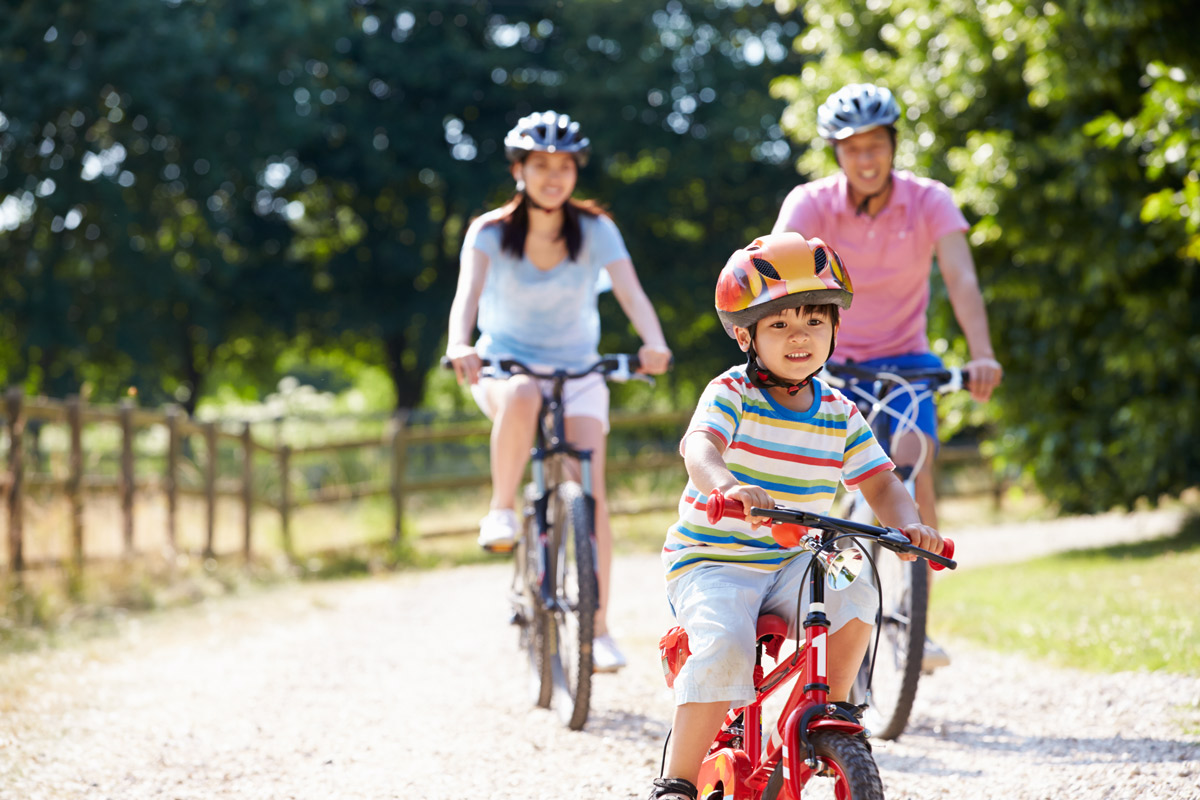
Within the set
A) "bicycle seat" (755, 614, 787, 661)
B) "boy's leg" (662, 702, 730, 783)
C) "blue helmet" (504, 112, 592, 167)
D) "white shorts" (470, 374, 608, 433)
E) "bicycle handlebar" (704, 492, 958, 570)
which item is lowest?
"boy's leg" (662, 702, 730, 783)

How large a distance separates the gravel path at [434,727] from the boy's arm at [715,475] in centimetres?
63

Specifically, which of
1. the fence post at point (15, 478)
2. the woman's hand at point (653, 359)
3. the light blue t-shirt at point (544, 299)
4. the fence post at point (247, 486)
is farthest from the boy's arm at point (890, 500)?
the fence post at point (247, 486)

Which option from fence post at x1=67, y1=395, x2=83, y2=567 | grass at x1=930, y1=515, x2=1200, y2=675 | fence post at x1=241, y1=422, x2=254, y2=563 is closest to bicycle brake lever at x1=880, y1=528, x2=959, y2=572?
grass at x1=930, y1=515, x2=1200, y2=675

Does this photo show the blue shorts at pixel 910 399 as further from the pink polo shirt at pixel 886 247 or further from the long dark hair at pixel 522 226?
the long dark hair at pixel 522 226

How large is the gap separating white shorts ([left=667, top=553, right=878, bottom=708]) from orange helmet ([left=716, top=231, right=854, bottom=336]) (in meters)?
0.58

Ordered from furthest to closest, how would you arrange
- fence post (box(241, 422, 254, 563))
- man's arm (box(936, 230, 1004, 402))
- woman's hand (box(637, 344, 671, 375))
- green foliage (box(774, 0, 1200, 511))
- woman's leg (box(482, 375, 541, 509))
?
fence post (box(241, 422, 254, 563))
green foliage (box(774, 0, 1200, 511))
woman's leg (box(482, 375, 541, 509))
woman's hand (box(637, 344, 671, 375))
man's arm (box(936, 230, 1004, 402))

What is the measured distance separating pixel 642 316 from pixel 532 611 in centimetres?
122

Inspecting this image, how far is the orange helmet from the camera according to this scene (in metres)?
2.86

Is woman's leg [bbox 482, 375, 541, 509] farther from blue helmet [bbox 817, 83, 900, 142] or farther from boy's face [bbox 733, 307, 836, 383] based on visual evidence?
boy's face [bbox 733, 307, 836, 383]

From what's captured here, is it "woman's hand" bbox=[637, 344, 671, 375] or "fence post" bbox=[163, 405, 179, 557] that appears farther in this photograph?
"fence post" bbox=[163, 405, 179, 557]

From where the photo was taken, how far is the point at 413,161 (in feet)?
87.4

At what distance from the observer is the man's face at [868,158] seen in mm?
4527

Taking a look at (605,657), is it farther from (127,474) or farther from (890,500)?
(127,474)

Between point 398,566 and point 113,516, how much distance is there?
3124 mm
